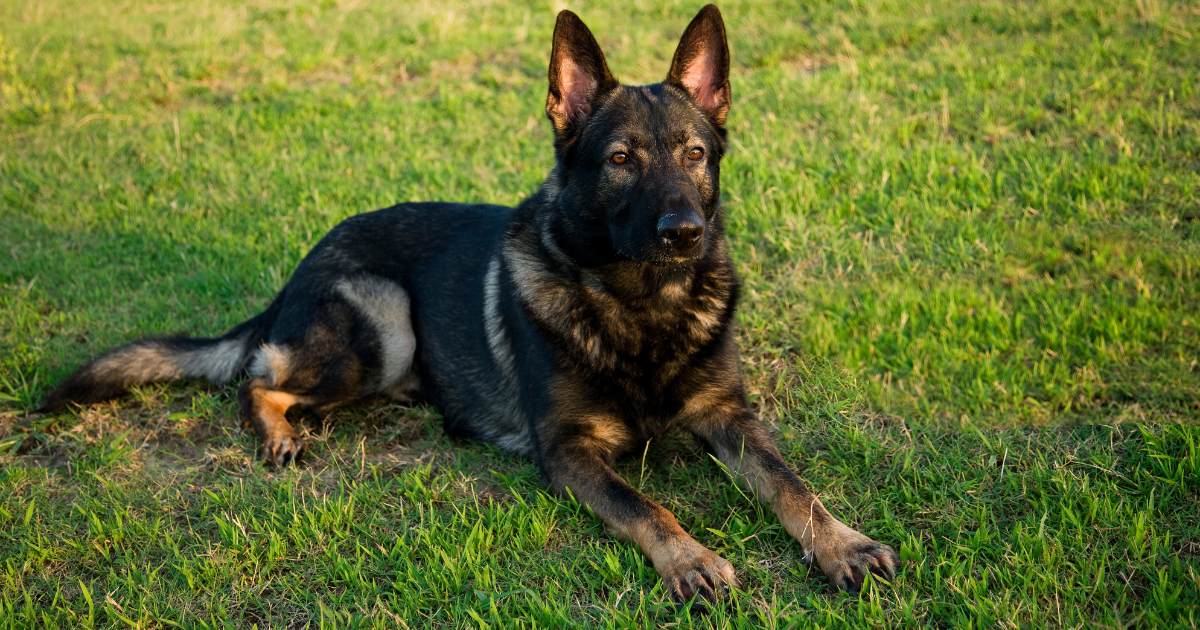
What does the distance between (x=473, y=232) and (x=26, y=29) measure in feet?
33.3

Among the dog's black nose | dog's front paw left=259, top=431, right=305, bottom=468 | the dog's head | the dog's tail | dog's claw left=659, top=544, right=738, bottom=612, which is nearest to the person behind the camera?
dog's claw left=659, top=544, right=738, bottom=612

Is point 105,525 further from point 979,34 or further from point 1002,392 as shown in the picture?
point 979,34

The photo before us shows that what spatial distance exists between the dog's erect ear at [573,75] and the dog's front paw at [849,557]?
2.05 m

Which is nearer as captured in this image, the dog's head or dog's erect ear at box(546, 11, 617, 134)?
Result: the dog's head

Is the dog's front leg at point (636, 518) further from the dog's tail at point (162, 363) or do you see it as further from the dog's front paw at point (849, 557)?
the dog's tail at point (162, 363)

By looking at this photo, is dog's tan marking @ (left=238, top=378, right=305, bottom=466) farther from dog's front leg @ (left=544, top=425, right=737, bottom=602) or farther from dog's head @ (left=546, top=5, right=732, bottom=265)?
dog's head @ (left=546, top=5, right=732, bottom=265)

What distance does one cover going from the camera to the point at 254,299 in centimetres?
529

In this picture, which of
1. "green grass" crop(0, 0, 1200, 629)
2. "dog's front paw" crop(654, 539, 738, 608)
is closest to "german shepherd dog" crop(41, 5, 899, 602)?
"dog's front paw" crop(654, 539, 738, 608)

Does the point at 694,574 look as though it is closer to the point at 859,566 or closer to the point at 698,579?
the point at 698,579

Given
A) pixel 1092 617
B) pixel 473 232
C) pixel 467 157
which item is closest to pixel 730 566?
pixel 1092 617

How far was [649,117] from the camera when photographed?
3.50 metres

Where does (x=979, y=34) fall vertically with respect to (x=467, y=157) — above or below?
above

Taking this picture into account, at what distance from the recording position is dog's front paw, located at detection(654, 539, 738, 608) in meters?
2.78

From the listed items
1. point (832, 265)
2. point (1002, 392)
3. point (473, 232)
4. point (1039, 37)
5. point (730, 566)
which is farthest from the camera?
point (1039, 37)
